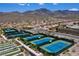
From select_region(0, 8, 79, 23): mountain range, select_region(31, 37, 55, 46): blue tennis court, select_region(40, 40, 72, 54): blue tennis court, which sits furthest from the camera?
select_region(0, 8, 79, 23): mountain range

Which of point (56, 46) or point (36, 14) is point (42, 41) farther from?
point (36, 14)

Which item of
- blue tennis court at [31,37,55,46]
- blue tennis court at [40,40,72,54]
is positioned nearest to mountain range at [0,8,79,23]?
blue tennis court at [31,37,55,46]

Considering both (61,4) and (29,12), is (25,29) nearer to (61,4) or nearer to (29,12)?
(29,12)

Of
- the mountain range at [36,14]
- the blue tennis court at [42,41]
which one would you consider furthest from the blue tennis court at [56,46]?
the mountain range at [36,14]

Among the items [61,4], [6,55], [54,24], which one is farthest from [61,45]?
[6,55]

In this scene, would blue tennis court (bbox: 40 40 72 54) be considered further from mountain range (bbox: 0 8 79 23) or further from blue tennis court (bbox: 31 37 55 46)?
mountain range (bbox: 0 8 79 23)

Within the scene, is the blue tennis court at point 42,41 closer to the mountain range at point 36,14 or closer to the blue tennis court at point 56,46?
the blue tennis court at point 56,46

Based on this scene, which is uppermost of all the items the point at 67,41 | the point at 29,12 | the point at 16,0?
the point at 16,0

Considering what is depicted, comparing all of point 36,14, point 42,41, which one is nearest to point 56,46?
point 42,41
